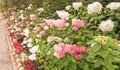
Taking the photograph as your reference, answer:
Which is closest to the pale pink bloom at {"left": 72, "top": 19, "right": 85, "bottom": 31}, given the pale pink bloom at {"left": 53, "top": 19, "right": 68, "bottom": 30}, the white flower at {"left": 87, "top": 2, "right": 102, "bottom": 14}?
the pale pink bloom at {"left": 53, "top": 19, "right": 68, "bottom": 30}

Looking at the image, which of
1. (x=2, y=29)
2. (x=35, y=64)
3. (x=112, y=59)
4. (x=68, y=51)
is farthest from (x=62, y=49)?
(x=2, y=29)

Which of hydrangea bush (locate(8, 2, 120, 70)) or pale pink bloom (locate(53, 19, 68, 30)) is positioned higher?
pale pink bloom (locate(53, 19, 68, 30))

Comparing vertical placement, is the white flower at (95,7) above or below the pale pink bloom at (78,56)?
above


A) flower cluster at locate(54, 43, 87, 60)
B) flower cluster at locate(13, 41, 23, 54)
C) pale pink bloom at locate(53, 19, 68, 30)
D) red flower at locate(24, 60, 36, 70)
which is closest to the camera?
flower cluster at locate(54, 43, 87, 60)

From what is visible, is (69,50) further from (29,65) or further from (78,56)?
(29,65)

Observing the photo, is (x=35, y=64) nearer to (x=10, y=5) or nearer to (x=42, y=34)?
(x=42, y=34)

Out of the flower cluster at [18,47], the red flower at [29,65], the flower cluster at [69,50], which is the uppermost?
the flower cluster at [69,50]

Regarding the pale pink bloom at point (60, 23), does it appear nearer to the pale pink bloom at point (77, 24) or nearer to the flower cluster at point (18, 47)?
the pale pink bloom at point (77, 24)

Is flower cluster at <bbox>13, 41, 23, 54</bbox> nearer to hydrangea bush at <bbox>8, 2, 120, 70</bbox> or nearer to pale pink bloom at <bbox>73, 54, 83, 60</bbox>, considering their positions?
hydrangea bush at <bbox>8, 2, 120, 70</bbox>

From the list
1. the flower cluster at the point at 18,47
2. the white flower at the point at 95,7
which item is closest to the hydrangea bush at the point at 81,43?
the white flower at the point at 95,7

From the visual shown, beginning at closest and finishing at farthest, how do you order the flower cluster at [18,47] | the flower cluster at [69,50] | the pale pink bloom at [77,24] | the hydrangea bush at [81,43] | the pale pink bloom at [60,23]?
1. the hydrangea bush at [81,43]
2. the flower cluster at [69,50]
3. the pale pink bloom at [77,24]
4. the pale pink bloom at [60,23]
5. the flower cluster at [18,47]

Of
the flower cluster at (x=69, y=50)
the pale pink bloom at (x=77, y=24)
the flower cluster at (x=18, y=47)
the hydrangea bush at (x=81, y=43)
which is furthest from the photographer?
the flower cluster at (x=18, y=47)

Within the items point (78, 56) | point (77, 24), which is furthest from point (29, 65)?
point (78, 56)

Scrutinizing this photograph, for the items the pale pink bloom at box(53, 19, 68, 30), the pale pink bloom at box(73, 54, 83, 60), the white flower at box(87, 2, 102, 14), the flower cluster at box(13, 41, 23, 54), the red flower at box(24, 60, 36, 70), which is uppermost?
the white flower at box(87, 2, 102, 14)
